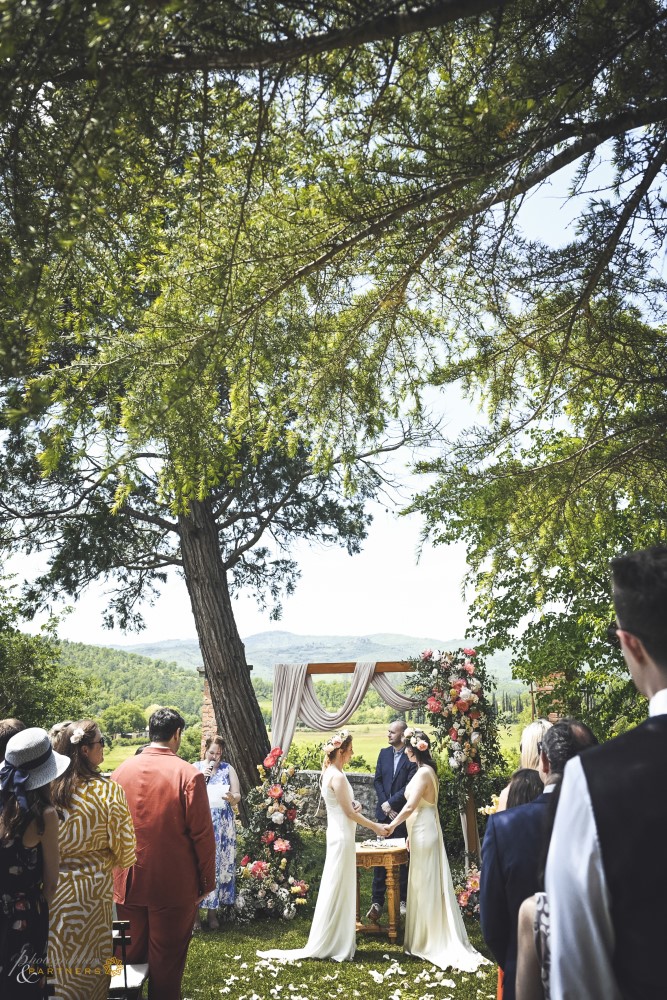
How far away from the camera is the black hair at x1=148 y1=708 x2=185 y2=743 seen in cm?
457

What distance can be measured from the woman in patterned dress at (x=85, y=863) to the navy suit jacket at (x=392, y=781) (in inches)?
217

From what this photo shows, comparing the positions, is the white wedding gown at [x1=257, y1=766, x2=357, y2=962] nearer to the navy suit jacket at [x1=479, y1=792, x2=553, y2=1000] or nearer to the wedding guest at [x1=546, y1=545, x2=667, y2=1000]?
the navy suit jacket at [x1=479, y1=792, x2=553, y2=1000]

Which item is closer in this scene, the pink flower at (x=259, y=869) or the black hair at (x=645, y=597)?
the black hair at (x=645, y=597)

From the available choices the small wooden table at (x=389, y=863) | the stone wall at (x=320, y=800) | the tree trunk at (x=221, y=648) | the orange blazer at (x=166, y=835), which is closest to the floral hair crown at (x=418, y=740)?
the small wooden table at (x=389, y=863)

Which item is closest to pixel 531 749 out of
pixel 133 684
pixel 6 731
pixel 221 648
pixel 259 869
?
pixel 6 731

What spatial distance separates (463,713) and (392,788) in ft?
3.74

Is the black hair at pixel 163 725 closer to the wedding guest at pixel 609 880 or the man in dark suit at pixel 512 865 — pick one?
the man in dark suit at pixel 512 865

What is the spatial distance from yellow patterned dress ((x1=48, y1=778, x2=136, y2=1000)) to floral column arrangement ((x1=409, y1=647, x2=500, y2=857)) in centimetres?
579

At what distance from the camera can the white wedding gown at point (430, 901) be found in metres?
7.05

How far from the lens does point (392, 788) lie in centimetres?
914

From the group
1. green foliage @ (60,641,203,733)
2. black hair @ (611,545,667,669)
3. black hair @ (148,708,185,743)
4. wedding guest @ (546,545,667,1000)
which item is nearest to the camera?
wedding guest @ (546,545,667,1000)

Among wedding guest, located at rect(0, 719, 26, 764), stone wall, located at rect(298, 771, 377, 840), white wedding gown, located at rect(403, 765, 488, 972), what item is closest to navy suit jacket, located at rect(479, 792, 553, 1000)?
wedding guest, located at rect(0, 719, 26, 764)

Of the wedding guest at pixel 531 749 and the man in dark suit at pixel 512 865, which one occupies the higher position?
the wedding guest at pixel 531 749

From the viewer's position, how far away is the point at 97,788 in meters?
3.83
